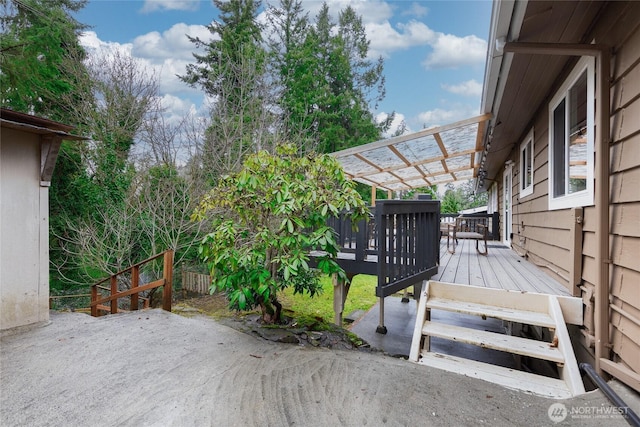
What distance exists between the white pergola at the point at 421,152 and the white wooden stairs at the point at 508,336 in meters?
2.90

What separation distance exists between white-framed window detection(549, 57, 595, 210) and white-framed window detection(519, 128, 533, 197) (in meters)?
1.37

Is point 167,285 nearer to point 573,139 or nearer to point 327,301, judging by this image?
point 327,301

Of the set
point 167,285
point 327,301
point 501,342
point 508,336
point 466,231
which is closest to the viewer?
point 501,342

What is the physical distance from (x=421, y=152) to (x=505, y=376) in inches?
215

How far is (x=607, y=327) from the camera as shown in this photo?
231 centimetres

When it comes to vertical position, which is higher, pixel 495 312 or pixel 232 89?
pixel 232 89

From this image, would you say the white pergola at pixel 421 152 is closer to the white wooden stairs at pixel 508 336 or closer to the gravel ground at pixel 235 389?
the white wooden stairs at pixel 508 336

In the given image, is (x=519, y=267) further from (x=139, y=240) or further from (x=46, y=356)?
(x=139, y=240)

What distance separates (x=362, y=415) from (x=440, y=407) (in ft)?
1.74

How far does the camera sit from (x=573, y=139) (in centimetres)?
313

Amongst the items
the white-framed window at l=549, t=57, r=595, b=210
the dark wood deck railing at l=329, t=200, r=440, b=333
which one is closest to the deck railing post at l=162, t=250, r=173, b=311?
the dark wood deck railing at l=329, t=200, r=440, b=333

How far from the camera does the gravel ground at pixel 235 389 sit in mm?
2012

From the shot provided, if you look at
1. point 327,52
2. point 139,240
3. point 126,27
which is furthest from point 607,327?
point 327,52

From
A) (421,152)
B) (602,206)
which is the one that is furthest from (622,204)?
(421,152)
